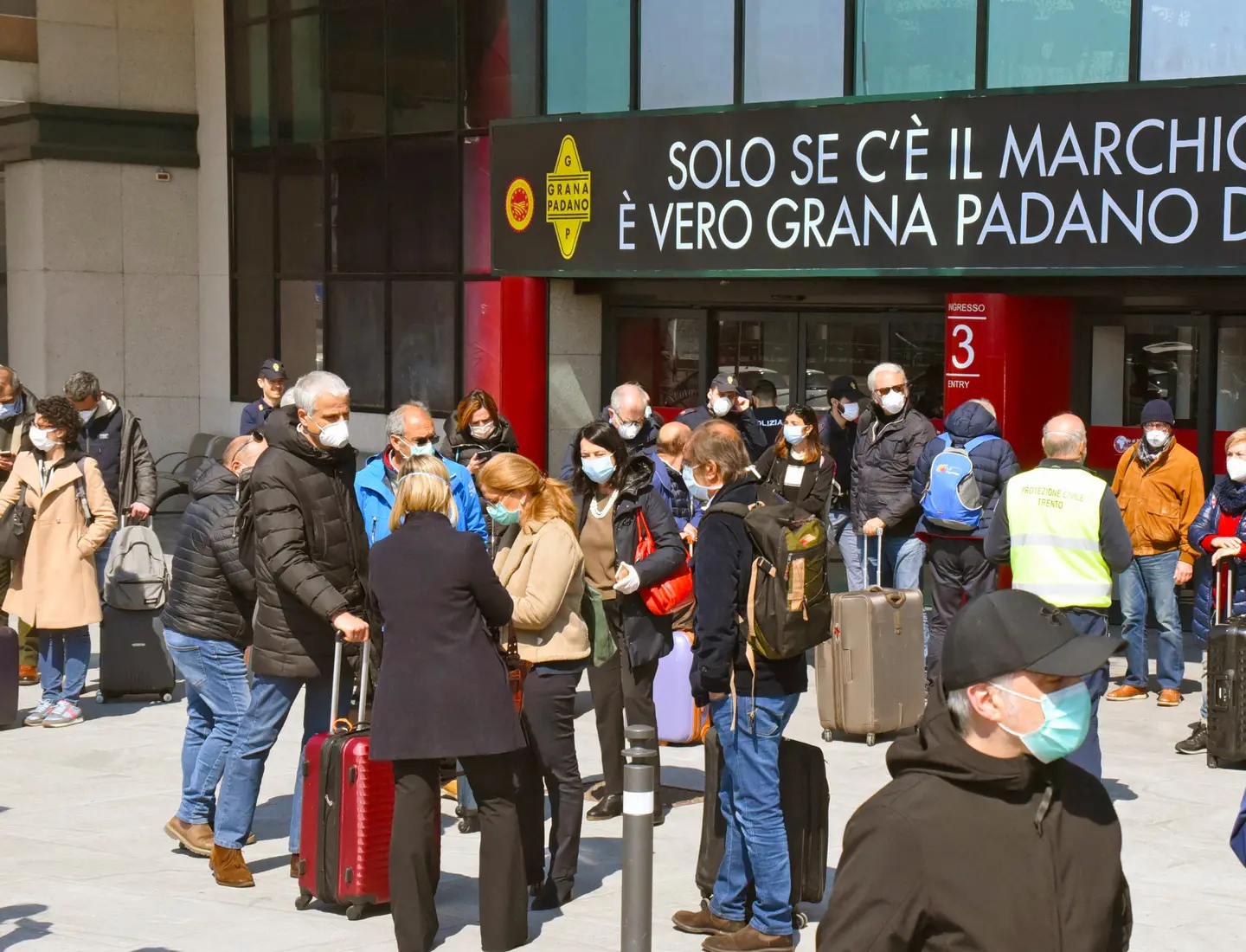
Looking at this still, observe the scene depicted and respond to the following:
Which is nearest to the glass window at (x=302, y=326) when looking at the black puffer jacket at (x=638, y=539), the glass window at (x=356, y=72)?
the glass window at (x=356, y=72)

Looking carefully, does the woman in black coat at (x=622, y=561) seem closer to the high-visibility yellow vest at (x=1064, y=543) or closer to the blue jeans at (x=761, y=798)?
the blue jeans at (x=761, y=798)

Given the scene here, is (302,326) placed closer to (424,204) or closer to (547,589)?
(424,204)

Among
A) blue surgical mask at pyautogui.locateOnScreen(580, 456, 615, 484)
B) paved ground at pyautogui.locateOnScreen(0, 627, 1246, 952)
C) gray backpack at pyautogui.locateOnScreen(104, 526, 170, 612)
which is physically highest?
blue surgical mask at pyautogui.locateOnScreen(580, 456, 615, 484)

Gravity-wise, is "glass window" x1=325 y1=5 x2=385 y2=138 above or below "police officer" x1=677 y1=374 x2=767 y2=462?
above

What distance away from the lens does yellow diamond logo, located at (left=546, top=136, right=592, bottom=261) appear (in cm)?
1591

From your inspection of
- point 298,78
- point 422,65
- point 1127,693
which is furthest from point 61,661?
point 298,78

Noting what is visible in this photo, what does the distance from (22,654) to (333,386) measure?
18.4 feet

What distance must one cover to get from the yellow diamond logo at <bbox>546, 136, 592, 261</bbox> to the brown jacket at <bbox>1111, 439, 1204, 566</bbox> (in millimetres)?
6614

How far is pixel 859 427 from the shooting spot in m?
12.0

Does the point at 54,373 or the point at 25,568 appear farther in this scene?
the point at 54,373

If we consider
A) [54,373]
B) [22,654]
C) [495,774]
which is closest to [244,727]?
[495,774]

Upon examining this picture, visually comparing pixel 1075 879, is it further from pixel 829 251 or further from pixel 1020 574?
pixel 829 251

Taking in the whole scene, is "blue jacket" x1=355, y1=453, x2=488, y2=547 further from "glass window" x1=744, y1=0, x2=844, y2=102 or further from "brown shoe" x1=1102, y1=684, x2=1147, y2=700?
Result: "glass window" x1=744, y1=0, x2=844, y2=102

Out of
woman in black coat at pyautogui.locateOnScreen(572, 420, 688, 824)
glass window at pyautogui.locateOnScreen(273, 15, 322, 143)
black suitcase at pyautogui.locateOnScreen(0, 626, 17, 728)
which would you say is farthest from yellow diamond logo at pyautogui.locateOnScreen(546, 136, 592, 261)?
woman in black coat at pyautogui.locateOnScreen(572, 420, 688, 824)
